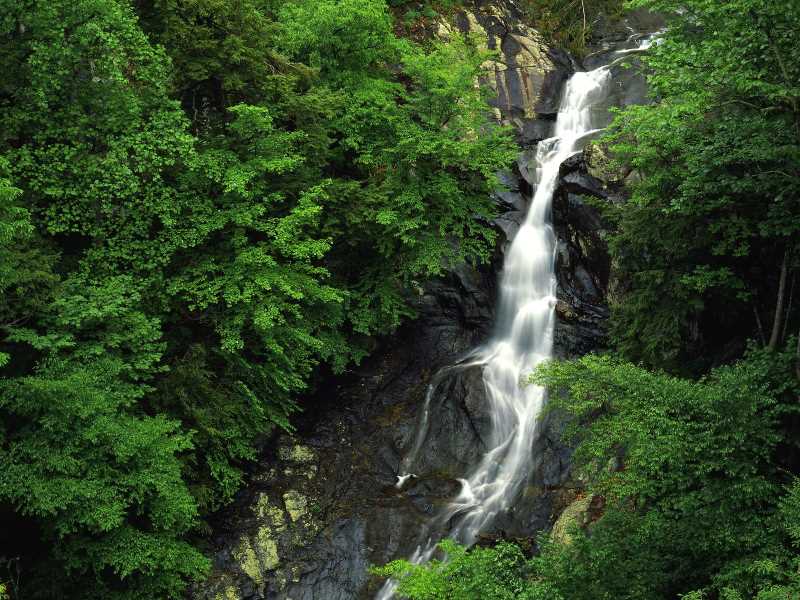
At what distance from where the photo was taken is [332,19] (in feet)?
50.5

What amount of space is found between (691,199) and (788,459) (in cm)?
384

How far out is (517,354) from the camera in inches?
687

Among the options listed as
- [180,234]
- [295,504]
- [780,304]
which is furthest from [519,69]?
[295,504]

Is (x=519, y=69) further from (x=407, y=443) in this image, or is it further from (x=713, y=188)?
(x=713, y=188)

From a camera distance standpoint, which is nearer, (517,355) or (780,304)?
(780,304)

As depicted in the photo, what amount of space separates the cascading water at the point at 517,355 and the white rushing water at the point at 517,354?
2 cm

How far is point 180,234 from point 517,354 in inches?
352

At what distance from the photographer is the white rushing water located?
1433 cm

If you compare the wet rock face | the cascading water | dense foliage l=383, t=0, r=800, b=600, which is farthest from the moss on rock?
the wet rock face

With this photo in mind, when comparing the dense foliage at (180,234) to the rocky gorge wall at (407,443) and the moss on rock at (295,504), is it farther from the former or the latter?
the moss on rock at (295,504)

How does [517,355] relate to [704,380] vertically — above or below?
below

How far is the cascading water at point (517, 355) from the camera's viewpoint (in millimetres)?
14297

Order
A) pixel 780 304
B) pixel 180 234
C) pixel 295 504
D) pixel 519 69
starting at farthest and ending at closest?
pixel 519 69, pixel 295 504, pixel 180 234, pixel 780 304

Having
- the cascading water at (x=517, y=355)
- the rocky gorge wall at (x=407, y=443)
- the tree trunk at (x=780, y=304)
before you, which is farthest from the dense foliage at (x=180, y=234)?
the tree trunk at (x=780, y=304)
